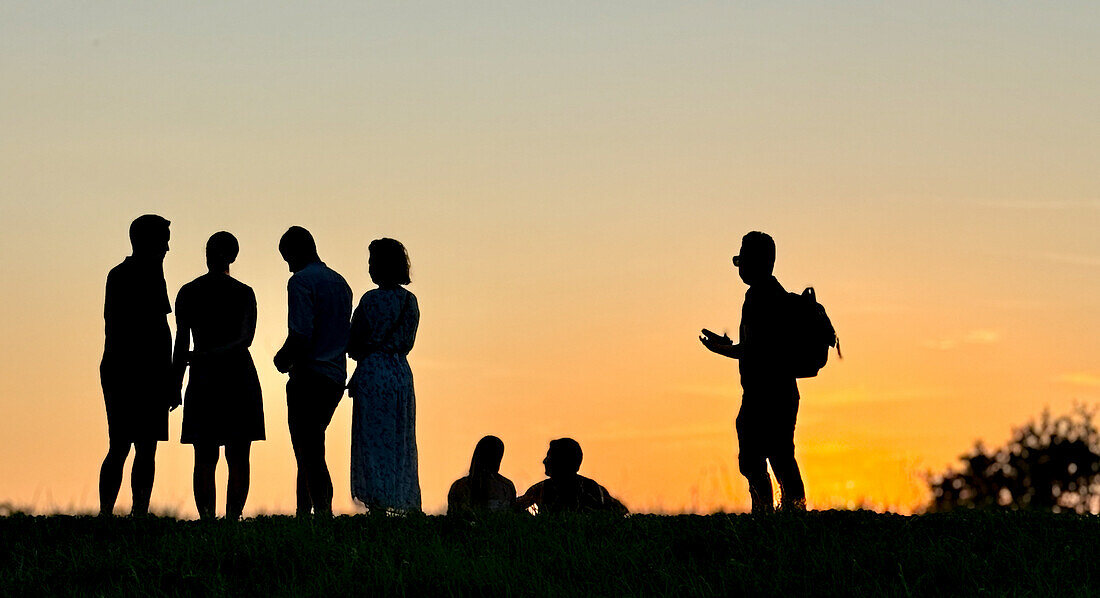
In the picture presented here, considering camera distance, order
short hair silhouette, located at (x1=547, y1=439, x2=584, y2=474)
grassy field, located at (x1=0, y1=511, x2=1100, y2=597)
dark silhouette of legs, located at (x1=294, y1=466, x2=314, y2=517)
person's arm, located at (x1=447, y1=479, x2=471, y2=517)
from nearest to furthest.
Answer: grassy field, located at (x1=0, y1=511, x2=1100, y2=597), dark silhouette of legs, located at (x1=294, y1=466, x2=314, y2=517), short hair silhouette, located at (x1=547, y1=439, x2=584, y2=474), person's arm, located at (x1=447, y1=479, x2=471, y2=517)

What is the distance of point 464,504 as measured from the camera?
12758 millimetres

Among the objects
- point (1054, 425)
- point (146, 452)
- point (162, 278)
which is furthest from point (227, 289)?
point (1054, 425)

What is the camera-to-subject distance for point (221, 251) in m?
12.2

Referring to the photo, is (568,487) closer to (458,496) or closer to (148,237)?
(458,496)

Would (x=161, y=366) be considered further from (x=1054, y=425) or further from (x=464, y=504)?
(x=1054, y=425)

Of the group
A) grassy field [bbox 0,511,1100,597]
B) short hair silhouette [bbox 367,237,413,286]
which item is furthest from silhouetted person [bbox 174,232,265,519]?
short hair silhouette [bbox 367,237,413,286]

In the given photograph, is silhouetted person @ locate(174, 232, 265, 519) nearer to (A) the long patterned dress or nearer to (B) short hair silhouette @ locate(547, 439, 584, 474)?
(A) the long patterned dress

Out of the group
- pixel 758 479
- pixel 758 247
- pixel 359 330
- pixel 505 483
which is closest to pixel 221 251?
pixel 359 330

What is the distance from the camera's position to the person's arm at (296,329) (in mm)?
12094

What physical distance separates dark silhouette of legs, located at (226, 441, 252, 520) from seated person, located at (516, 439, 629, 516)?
2226mm

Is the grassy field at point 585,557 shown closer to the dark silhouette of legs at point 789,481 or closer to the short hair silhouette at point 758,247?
the dark silhouette of legs at point 789,481

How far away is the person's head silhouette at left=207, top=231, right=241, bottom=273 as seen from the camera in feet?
39.9

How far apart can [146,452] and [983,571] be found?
6440 mm

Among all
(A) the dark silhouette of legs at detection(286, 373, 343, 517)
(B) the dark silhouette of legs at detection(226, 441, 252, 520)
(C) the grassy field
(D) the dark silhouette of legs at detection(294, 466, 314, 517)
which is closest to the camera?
(C) the grassy field
